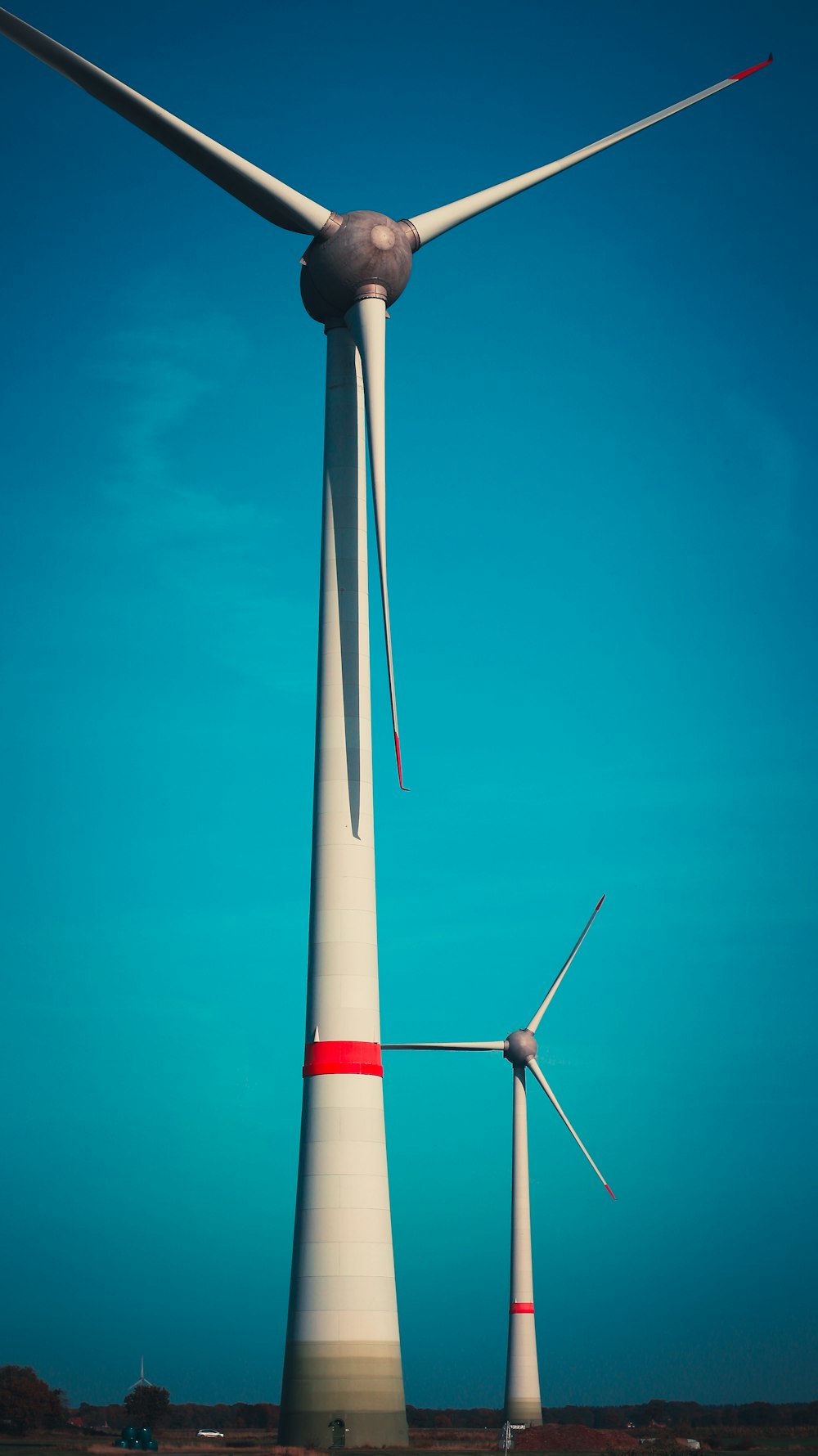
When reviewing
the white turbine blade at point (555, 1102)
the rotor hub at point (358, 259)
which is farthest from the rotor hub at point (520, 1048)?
the rotor hub at point (358, 259)

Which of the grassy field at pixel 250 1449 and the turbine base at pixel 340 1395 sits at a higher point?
the turbine base at pixel 340 1395

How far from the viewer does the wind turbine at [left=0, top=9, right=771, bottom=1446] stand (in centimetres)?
5134

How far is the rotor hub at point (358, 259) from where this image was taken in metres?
56.8

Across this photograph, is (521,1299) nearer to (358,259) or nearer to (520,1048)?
(520,1048)

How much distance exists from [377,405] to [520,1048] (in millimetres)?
64201

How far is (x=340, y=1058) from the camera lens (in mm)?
53750

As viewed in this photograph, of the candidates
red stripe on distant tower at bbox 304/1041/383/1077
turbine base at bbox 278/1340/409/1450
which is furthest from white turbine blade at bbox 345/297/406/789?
turbine base at bbox 278/1340/409/1450

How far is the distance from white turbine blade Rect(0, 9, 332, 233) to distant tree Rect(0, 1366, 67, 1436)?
245 feet

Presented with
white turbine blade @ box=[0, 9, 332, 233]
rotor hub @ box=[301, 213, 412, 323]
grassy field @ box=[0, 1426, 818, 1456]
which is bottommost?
grassy field @ box=[0, 1426, 818, 1456]

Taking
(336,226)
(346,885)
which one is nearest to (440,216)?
(336,226)

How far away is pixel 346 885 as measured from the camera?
55438 mm

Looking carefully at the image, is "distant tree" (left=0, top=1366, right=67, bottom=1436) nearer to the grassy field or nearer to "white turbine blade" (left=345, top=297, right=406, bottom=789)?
the grassy field

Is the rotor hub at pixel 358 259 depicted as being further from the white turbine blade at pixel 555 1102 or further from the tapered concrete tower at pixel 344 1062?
the white turbine blade at pixel 555 1102

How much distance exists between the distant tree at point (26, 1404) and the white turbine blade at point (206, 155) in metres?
74.8
